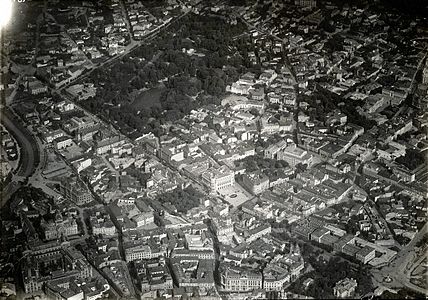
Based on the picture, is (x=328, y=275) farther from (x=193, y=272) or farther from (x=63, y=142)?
(x=63, y=142)

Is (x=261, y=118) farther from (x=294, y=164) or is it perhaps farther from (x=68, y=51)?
(x=68, y=51)

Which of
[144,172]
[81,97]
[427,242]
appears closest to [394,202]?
[427,242]

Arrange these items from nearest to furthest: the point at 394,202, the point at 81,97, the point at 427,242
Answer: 1. the point at 427,242
2. the point at 394,202
3. the point at 81,97

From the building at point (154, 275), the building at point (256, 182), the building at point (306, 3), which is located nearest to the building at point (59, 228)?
the building at point (154, 275)

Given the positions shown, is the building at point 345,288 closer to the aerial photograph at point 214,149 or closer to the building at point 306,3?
the aerial photograph at point 214,149

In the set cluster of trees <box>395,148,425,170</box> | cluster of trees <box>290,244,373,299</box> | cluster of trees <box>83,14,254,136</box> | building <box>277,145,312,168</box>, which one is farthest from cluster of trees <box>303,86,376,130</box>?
cluster of trees <box>290,244,373,299</box>
